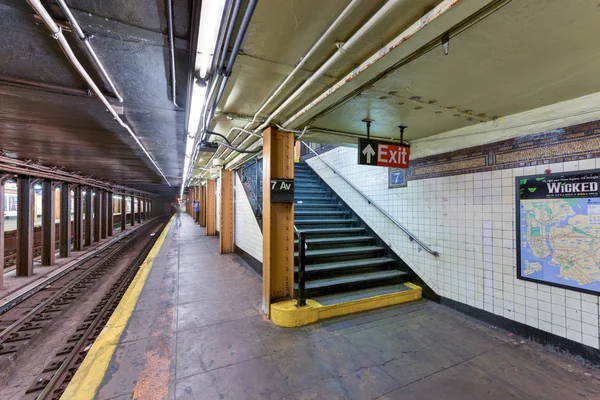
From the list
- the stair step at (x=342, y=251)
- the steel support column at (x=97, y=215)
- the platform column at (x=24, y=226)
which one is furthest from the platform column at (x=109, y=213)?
the stair step at (x=342, y=251)

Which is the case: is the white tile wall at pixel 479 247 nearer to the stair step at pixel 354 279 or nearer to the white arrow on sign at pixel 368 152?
the stair step at pixel 354 279

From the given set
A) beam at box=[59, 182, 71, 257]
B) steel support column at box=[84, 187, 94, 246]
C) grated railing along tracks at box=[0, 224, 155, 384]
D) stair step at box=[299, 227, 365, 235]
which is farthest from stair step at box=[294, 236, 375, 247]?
steel support column at box=[84, 187, 94, 246]

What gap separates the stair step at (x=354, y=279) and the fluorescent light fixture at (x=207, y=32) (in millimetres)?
3131

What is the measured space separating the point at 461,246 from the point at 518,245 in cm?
71

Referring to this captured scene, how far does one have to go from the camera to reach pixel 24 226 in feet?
19.7

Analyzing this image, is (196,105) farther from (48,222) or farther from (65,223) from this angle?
(65,223)

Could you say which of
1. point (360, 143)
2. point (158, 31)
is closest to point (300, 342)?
point (360, 143)

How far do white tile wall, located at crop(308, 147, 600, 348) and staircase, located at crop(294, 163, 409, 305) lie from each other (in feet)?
1.40

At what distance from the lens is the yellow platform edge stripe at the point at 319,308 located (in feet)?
10.7

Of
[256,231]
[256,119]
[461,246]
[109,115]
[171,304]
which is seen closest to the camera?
[109,115]

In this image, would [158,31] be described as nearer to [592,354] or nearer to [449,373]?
[449,373]

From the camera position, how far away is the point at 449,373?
2.36 m

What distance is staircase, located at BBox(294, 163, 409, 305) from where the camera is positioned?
12.9 feet

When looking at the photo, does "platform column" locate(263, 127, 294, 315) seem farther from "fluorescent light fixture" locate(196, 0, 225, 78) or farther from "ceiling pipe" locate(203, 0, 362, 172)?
"fluorescent light fixture" locate(196, 0, 225, 78)
